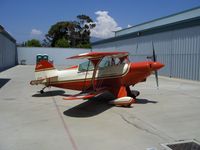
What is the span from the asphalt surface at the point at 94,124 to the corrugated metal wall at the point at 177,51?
391 inches

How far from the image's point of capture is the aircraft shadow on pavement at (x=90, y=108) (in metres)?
8.14

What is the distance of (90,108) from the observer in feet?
29.9

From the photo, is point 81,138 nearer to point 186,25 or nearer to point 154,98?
point 154,98

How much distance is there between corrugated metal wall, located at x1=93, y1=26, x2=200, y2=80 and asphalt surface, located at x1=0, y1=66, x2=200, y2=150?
992cm

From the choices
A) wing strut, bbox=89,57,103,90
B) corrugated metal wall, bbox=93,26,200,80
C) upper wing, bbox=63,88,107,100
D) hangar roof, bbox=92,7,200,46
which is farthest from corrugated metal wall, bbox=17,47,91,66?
upper wing, bbox=63,88,107,100

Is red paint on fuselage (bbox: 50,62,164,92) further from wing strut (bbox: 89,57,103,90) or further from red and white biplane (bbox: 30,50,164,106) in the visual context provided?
wing strut (bbox: 89,57,103,90)

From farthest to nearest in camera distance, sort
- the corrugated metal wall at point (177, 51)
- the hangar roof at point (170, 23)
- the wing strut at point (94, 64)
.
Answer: the hangar roof at point (170, 23) → the corrugated metal wall at point (177, 51) → the wing strut at point (94, 64)

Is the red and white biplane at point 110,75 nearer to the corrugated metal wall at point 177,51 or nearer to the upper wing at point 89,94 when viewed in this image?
the upper wing at point 89,94

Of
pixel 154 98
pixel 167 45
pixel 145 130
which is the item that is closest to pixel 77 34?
pixel 167 45

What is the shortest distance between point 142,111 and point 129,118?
1.11 m

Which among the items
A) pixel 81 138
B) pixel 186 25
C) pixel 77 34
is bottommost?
pixel 81 138

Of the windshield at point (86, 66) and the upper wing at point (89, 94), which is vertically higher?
the windshield at point (86, 66)

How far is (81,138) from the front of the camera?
581 cm

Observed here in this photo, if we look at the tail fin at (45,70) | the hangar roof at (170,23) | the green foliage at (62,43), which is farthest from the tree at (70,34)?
the tail fin at (45,70)
